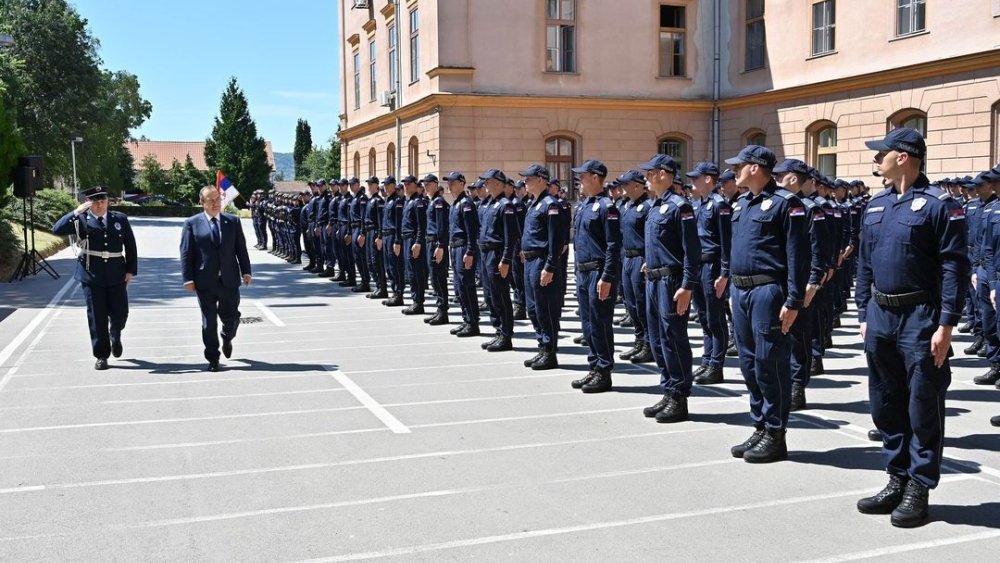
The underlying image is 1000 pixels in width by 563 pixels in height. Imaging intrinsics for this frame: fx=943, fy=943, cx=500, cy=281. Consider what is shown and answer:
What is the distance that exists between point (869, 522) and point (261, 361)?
23.6 feet

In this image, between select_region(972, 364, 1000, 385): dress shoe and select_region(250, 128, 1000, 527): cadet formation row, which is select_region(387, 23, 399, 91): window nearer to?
select_region(250, 128, 1000, 527): cadet formation row

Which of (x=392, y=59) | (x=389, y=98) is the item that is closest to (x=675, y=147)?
(x=389, y=98)

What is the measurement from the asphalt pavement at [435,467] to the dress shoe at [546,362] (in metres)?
0.16

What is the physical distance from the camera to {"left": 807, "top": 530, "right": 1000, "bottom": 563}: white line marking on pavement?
464cm

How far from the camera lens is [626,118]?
97.6ft

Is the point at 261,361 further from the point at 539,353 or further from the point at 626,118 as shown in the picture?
the point at 626,118

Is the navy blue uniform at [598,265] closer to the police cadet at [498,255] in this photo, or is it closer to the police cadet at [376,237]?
the police cadet at [498,255]

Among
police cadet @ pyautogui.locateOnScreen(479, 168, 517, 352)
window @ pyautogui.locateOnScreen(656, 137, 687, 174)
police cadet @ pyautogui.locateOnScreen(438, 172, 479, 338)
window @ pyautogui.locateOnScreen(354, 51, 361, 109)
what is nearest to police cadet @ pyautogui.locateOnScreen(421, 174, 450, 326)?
police cadet @ pyautogui.locateOnScreen(438, 172, 479, 338)

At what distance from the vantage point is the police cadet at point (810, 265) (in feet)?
21.4

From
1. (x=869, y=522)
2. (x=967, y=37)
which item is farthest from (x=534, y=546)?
(x=967, y=37)

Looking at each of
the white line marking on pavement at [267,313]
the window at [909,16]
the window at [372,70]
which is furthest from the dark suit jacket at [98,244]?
the window at [372,70]

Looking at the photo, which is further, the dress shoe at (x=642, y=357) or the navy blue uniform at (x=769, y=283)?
the dress shoe at (x=642, y=357)

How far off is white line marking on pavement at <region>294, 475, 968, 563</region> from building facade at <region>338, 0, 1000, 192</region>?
19.4 meters

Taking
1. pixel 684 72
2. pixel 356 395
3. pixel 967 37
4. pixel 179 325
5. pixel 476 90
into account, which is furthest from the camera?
pixel 684 72
